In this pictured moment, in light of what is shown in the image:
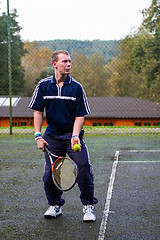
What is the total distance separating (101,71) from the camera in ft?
62.3

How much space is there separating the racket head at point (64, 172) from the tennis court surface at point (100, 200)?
0.44 metres

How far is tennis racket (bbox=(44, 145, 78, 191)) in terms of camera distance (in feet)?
14.5

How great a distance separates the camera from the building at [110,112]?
28.0 meters

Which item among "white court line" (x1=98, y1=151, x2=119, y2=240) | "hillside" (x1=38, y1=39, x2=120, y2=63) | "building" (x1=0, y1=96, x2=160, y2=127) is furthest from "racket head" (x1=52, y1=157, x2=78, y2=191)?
"building" (x1=0, y1=96, x2=160, y2=127)

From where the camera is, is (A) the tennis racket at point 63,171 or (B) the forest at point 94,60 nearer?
(A) the tennis racket at point 63,171

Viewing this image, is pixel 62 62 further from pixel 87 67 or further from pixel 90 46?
pixel 87 67

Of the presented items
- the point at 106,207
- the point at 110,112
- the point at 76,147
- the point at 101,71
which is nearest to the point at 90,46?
the point at 101,71

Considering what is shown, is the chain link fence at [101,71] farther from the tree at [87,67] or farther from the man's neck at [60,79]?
the man's neck at [60,79]

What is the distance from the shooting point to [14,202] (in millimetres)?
5441

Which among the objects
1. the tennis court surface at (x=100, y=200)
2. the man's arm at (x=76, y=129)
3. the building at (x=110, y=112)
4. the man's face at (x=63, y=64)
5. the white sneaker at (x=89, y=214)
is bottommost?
the building at (x=110, y=112)

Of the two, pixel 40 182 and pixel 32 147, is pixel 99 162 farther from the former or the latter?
pixel 32 147

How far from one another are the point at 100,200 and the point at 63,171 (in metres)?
1.14

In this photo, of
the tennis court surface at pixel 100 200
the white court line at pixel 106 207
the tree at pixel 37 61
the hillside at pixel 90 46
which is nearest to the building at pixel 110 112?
the tree at pixel 37 61

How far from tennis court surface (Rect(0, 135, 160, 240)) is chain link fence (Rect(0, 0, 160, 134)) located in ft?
20.2
